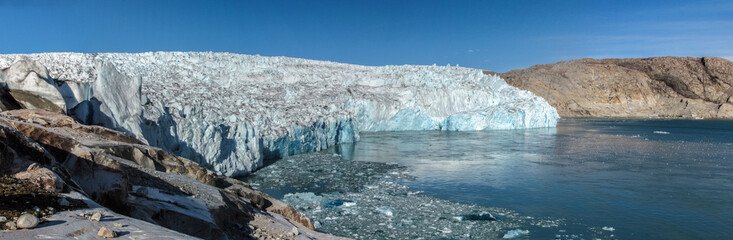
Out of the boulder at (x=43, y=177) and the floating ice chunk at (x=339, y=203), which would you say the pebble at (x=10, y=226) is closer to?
the boulder at (x=43, y=177)

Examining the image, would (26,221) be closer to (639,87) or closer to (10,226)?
(10,226)

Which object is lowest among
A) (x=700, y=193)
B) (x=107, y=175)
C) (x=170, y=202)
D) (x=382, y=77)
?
(x=700, y=193)

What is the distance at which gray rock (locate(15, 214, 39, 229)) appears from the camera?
2279 mm

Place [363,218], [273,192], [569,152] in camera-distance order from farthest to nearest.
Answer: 1. [569,152]
2. [273,192]
3. [363,218]

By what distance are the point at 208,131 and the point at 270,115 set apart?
463cm

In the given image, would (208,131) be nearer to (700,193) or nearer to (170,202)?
(170,202)

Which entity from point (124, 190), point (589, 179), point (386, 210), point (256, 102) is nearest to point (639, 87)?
point (589, 179)

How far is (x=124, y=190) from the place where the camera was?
3611 mm

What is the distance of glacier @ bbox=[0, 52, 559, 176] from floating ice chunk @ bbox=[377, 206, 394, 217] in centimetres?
448

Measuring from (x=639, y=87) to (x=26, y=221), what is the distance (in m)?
69.3

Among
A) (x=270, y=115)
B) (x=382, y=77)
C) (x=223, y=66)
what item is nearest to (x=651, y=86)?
(x=382, y=77)

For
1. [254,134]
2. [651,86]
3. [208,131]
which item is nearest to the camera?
[208,131]

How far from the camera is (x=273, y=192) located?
991 centimetres

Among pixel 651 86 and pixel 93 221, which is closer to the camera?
pixel 93 221
